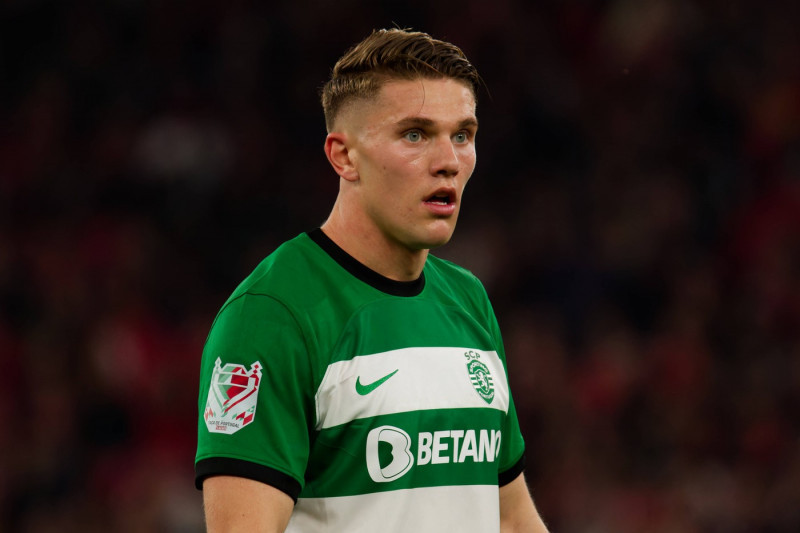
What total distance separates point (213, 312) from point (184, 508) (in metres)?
1.63

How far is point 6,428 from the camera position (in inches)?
297

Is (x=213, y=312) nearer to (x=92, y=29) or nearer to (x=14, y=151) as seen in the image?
(x=14, y=151)

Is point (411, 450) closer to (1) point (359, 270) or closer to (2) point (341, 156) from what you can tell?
(1) point (359, 270)

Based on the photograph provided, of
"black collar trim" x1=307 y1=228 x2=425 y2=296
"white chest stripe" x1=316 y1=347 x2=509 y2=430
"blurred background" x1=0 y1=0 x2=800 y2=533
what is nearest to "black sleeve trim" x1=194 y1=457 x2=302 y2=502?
"white chest stripe" x1=316 y1=347 x2=509 y2=430

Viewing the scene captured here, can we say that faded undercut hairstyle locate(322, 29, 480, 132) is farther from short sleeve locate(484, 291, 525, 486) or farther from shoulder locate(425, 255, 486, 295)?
short sleeve locate(484, 291, 525, 486)

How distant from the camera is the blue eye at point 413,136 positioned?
9.28 ft

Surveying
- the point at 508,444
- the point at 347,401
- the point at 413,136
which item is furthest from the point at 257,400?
the point at 508,444

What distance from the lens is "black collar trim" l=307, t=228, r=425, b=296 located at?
2893 millimetres

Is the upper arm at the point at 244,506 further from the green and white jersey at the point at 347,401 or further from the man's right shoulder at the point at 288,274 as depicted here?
the man's right shoulder at the point at 288,274

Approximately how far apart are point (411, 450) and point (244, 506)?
1.37 feet

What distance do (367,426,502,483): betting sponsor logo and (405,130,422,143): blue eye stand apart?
66 cm

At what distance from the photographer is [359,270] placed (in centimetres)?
290

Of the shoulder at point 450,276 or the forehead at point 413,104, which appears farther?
the shoulder at point 450,276

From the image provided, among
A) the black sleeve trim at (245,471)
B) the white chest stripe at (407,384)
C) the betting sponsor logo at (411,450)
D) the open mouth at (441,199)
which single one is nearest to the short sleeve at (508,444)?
the white chest stripe at (407,384)
